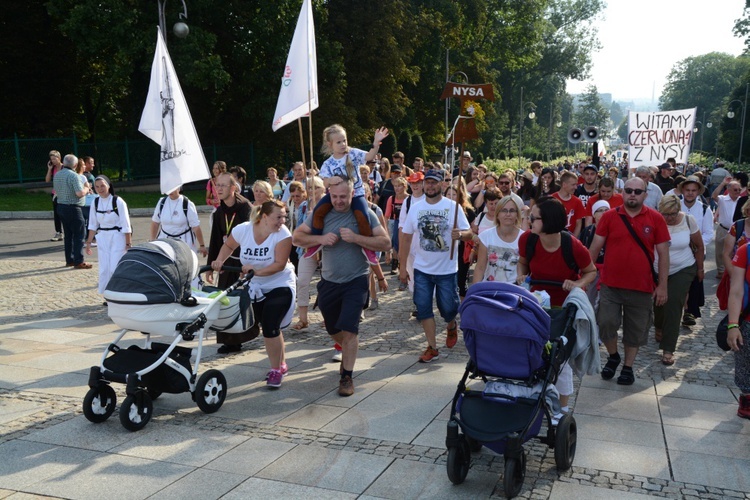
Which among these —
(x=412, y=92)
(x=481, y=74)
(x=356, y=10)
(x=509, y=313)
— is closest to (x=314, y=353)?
(x=509, y=313)

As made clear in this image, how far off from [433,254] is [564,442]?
3082 mm

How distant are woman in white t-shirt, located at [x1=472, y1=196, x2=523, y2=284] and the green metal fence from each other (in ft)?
88.4

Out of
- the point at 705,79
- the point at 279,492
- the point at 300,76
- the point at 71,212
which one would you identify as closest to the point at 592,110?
the point at 705,79

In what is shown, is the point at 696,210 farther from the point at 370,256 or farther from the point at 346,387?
the point at 346,387

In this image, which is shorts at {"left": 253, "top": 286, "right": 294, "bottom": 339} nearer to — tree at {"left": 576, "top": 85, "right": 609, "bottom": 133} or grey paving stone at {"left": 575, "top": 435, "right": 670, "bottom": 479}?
grey paving stone at {"left": 575, "top": 435, "right": 670, "bottom": 479}

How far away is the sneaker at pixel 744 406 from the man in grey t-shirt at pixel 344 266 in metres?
3.14

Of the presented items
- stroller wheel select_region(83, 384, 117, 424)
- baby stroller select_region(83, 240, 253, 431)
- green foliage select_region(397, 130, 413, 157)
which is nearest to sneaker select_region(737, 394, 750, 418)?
baby stroller select_region(83, 240, 253, 431)

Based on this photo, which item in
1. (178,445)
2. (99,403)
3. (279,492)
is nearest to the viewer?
(279,492)

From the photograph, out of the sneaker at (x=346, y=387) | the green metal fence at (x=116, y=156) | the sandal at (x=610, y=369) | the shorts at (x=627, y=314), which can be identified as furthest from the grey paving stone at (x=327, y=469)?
the green metal fence at (x=116, y=156)

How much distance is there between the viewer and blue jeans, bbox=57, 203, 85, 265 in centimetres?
1353

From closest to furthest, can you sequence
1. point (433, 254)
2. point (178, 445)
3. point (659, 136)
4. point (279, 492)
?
point (279, 492) < point (178, 445) < point (433, 254) < point (659, 136)

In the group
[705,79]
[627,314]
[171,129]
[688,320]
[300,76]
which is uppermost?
[705,79]

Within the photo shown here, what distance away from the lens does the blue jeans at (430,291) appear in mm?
7434

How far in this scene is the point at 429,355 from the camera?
7516mm
